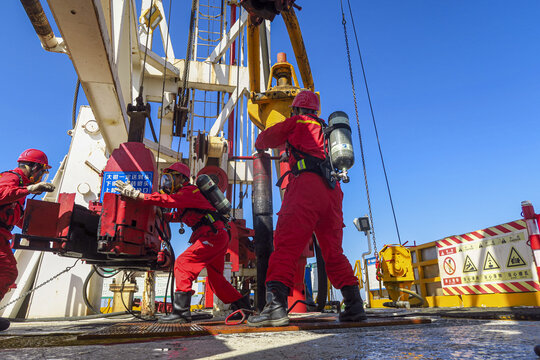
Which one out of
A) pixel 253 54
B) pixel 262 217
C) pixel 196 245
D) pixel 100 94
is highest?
pixel 253 54

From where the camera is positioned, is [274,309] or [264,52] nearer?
[274,309]

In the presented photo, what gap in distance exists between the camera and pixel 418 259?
7.31m

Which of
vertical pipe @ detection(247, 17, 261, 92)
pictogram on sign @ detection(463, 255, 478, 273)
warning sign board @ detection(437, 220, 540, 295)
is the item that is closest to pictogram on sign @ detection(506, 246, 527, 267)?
warning sign board @ detection(437, 220, 540, 295)

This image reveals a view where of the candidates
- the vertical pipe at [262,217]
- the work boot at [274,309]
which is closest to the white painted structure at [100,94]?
the vertical pipe at [262,217]

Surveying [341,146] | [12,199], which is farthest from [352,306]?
[12,199]

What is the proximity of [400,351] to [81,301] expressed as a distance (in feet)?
20.5

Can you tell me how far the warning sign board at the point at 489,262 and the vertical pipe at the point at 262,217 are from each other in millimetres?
3880

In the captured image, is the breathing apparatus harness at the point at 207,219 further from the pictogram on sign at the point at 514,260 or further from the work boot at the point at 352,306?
the pictogram on sign at the point at 514,260

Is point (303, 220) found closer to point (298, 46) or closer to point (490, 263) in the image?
point (490, 263)

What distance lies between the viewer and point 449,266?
248 inches

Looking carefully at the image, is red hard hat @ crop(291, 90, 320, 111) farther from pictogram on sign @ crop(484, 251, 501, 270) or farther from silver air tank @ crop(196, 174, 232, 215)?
pictogram on sign @ crop(484, 251, 501, 270)

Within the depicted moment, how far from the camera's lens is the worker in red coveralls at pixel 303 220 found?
2398mm

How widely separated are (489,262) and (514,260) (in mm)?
448

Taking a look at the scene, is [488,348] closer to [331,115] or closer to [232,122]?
[331,115]
